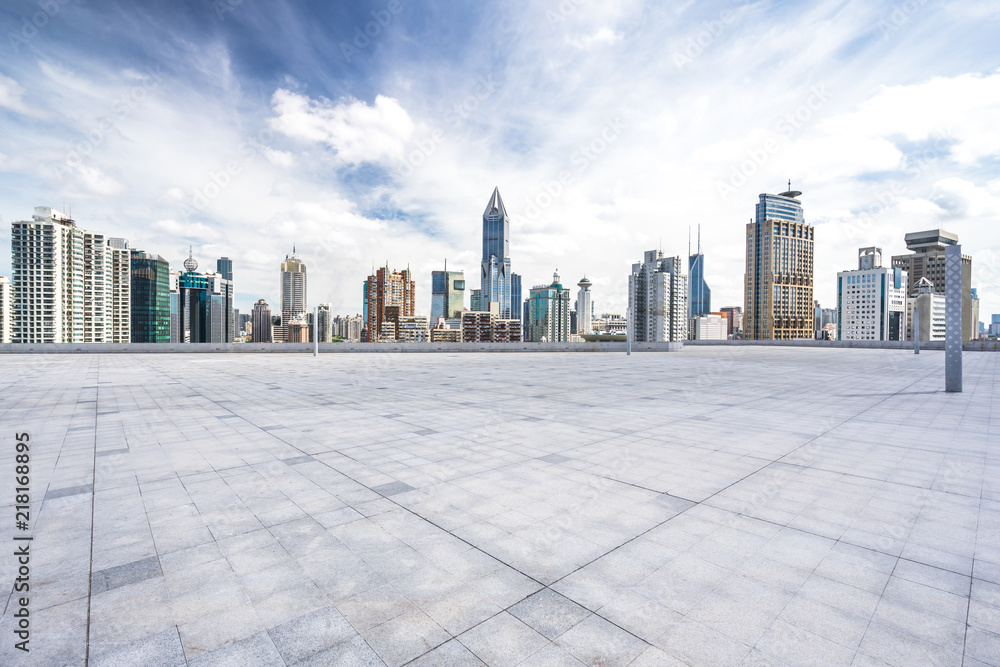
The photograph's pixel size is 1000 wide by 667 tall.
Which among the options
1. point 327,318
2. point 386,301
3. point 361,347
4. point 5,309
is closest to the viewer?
point 361,347

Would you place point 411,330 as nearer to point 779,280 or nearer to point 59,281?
point 59,281

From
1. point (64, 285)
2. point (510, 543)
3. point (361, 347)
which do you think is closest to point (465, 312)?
point (64, 285)

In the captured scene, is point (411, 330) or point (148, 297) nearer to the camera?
point (411, 330)

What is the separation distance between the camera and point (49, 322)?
311 ft

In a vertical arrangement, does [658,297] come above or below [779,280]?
below

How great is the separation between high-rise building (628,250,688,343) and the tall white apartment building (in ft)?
369

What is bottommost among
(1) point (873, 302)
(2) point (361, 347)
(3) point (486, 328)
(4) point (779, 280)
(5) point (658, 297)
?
(2) point (361, 347)

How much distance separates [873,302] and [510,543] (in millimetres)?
168715

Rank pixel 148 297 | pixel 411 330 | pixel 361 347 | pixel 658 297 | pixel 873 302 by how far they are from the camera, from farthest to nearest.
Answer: pixel 148 297 → pixel 411 330 → pixel 873 302 → pixel 658 297 → pixel 361 347

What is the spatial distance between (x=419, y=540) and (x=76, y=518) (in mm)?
3774

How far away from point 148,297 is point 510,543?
183 meters

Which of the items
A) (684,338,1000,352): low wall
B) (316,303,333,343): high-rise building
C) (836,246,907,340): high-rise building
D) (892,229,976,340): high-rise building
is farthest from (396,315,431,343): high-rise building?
(892,229,976,340): high-rise building

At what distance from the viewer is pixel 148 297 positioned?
A: 484 ft

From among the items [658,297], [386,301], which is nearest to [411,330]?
[386,301]
